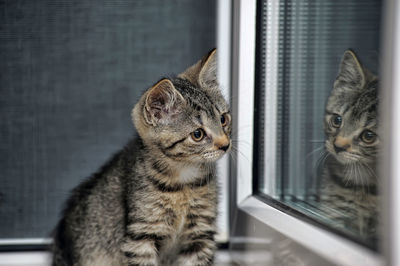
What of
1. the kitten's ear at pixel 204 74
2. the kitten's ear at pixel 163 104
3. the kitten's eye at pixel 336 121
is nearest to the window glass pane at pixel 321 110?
the kitten's eye at pixel 336 121

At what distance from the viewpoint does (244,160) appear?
124cm

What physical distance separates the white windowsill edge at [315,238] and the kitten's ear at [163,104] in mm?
325

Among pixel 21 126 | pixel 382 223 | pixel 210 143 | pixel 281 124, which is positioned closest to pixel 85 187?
pixel 21 126

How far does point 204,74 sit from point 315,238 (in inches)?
20.2

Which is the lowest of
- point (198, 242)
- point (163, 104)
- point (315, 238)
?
point (198, 242)

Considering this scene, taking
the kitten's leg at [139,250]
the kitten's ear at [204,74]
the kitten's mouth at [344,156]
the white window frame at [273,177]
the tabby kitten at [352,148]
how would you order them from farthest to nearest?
the kitten's ear at [204,74] → the kitten's leg at [139,250] → the kitten's mouth at [344,156] → the tabby kitten at [352,148] → the white window frame at [273,177]

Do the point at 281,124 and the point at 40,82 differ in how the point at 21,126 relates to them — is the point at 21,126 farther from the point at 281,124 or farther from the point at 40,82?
the point at 281,124

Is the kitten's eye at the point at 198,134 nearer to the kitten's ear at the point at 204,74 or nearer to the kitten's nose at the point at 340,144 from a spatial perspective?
the kitten's ear at the point at 204,74

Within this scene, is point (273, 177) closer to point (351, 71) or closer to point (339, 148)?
point (339, 148)

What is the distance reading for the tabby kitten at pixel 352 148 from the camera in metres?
0.72

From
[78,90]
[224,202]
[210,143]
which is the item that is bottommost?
[224,202]

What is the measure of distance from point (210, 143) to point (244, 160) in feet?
0.83

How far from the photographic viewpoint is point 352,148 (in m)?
0.85

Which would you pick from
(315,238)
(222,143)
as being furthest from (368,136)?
(222,143)
